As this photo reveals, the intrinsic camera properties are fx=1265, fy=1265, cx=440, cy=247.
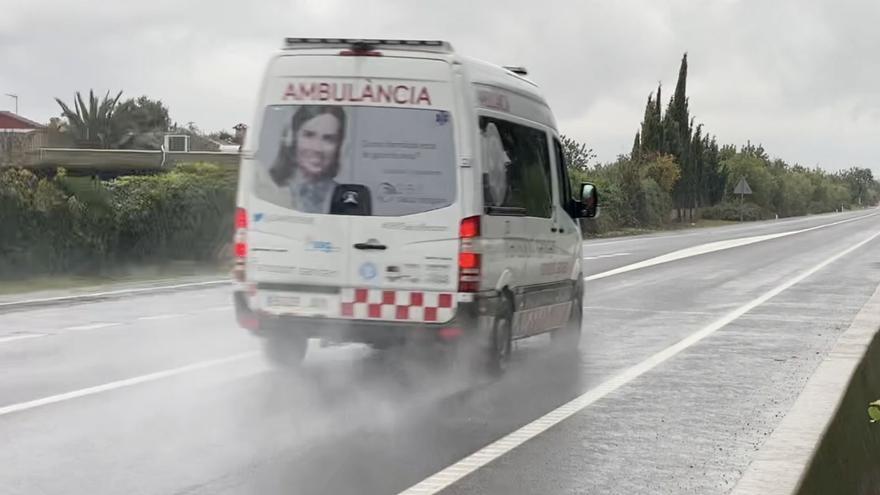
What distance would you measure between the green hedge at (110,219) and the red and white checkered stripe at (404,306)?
1172 centimetres

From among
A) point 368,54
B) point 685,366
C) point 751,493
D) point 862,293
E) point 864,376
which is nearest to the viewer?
point 751,493

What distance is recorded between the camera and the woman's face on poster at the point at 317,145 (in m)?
9.55

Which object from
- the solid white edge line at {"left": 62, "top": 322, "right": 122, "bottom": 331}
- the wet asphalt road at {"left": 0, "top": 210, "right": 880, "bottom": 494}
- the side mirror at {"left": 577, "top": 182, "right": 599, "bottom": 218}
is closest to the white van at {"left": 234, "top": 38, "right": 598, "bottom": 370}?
the wet asphalt road at {"left": 0, "top": 210, "right": 880, "bottom": 494}

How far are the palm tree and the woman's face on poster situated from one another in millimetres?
43512

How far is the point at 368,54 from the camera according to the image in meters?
9.58

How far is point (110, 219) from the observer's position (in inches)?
849

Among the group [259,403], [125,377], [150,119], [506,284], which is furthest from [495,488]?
[150,119]

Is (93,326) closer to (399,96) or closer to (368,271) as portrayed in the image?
(368,271)

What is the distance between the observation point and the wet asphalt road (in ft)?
21.9

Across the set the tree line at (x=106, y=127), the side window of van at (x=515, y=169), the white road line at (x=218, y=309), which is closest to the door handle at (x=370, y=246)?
the side window of van at (x=515, y=169)

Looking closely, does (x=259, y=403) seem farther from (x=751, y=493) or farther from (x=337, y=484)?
(x=751, y=493)

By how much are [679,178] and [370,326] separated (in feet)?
219

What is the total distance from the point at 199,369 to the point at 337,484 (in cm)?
454

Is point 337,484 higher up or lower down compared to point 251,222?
lower down
